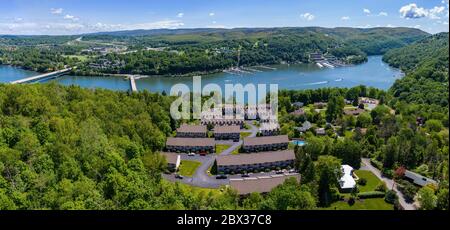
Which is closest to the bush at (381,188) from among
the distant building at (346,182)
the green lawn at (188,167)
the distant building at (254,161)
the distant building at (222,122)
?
the distant building at (346,182)

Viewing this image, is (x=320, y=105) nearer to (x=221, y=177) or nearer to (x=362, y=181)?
(x=362, y=181)

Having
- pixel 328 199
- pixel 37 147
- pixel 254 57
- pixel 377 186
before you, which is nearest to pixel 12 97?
pixel 37 147

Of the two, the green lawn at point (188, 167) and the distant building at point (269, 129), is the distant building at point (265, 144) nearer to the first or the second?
the distant building at point (269, 129)

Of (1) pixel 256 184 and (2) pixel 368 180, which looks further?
(2) pixel 368 180

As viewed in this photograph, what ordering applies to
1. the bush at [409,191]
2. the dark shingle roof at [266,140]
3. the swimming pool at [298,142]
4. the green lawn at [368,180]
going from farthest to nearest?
the swimming pool at [298,142] < the dark shingle roof at [266,140] < the green lawn at [368,180] < the bush at [409,191]

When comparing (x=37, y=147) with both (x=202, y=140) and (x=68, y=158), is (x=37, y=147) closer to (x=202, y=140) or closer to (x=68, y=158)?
(x=68, y=158)

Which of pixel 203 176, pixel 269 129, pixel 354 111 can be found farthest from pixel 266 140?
pixel 354 111
